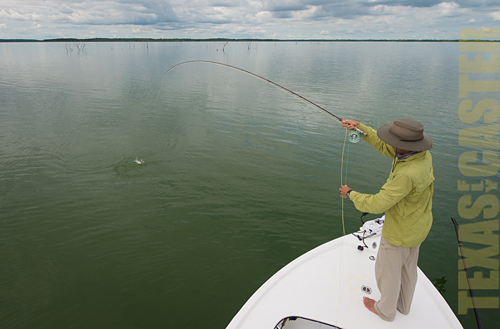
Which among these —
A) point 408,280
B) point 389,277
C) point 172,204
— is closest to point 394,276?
point 389,277

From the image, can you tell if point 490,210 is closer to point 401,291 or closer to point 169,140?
point 401,291

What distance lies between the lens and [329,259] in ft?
13.6

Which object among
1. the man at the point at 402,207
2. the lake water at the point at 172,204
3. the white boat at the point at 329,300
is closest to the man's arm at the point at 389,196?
the man at the point at 402,207

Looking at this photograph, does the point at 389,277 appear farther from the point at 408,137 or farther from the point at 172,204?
the point at 172,204

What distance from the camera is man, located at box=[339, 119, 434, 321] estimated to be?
2.68m

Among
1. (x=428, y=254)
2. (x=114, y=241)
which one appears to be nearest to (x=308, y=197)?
(x=428, y=254)

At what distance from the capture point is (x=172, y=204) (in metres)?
7.14

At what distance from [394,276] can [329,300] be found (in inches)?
33.9

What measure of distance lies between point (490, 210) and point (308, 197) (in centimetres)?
454

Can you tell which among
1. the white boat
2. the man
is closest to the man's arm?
the man

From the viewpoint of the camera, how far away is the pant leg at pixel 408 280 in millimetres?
3041

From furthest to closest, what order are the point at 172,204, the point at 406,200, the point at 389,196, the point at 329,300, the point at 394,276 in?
the point at 172,204
the point at 329,300
the point at 394,276
the point at 406,200
the point at 389,196

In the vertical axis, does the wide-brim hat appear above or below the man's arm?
above

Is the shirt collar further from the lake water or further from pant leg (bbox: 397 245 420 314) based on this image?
the lake water
